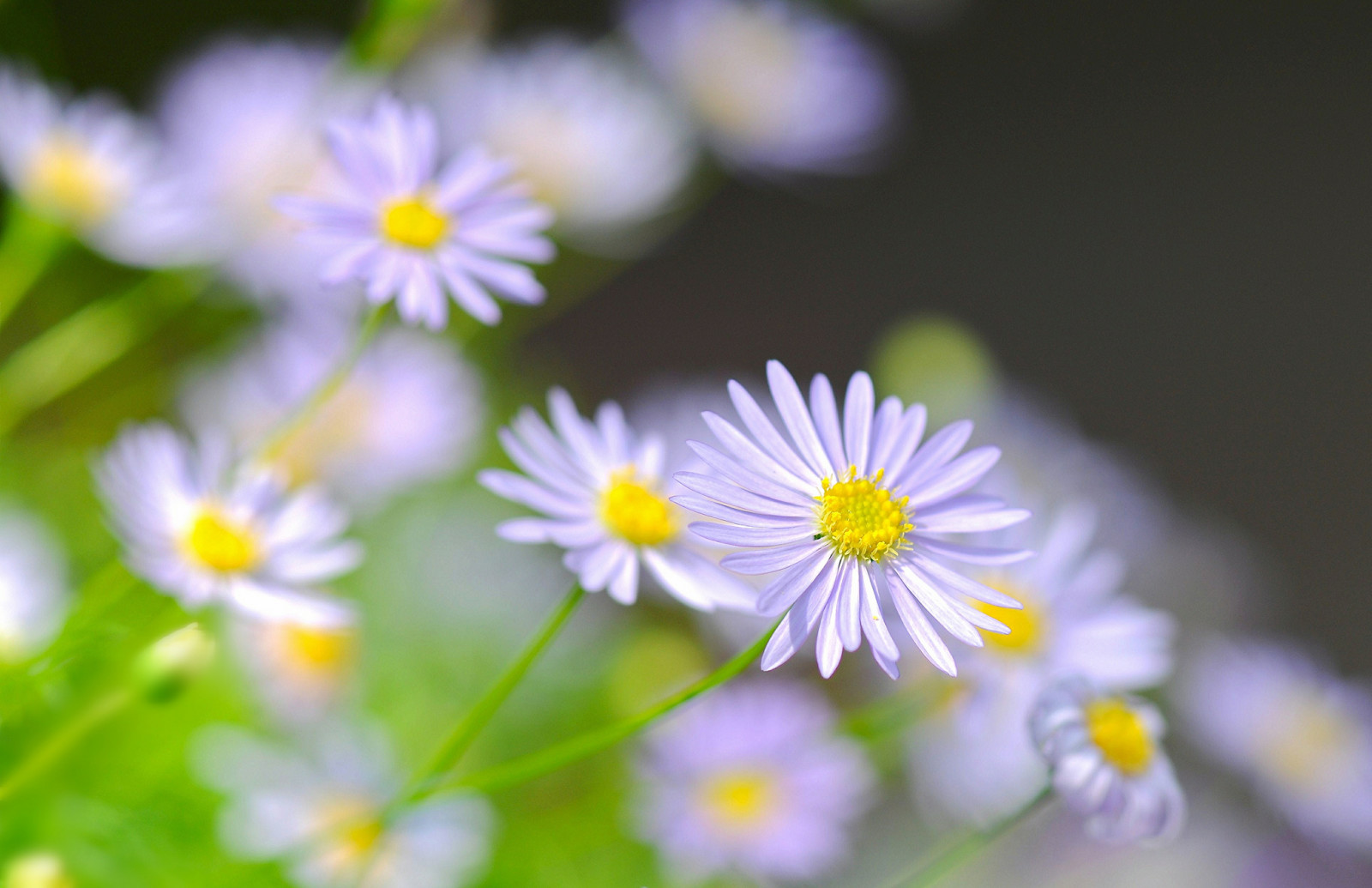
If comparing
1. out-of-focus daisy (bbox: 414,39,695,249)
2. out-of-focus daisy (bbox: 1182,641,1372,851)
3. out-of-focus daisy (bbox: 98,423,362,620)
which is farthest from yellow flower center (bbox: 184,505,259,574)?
out-of-focus daisy (bbox: 1182,641,1372,851)

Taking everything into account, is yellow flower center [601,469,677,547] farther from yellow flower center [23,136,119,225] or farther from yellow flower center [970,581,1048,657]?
yellow flower center [23,136,119,225]

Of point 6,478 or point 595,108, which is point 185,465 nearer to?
point 6,478

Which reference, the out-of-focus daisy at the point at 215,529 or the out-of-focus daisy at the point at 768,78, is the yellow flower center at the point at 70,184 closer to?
the out-of-focus daisy at the point at 215,529

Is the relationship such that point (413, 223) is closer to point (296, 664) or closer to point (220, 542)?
point (220, 542)

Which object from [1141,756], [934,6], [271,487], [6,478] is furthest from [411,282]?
[934,6]

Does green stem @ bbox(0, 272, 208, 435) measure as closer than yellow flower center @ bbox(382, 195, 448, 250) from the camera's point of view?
No

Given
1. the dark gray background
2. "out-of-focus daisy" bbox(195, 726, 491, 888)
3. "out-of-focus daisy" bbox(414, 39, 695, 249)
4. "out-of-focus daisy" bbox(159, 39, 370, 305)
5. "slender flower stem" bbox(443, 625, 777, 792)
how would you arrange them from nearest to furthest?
"slender flower stem" bbox(443, 625, 777, 792) → "out-of-focus daisy" bbox(195, 726, 491, 888) → "out-of-focus daisy" bbox(159, 39, 370, 305) → "out-of-focus daisy" bbox(414, 39, 695, 249) → the dark gray background

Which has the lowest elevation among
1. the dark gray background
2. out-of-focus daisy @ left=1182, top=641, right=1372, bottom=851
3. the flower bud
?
the flower bud
